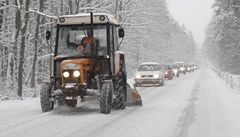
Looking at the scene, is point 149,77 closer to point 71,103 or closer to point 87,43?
point 71,103

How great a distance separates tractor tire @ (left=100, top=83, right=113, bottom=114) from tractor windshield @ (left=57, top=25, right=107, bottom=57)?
46.2 inches

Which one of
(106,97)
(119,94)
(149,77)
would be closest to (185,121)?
(106,97)

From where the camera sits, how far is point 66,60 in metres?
13.9

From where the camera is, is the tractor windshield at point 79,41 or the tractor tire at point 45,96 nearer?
the tractor tire at point 45,96

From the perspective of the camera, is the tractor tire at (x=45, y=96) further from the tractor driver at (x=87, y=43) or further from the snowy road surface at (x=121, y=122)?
the tractor driver at (x=87, y=43)

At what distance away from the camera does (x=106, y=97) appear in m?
13.6

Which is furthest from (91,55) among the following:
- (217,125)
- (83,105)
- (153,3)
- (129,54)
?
(153,3)

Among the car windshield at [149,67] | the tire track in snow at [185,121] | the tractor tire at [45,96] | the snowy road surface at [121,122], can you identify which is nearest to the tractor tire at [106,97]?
the snowy road surface at [121,122]

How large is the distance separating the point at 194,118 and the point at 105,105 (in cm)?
257

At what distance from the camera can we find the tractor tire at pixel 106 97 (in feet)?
44.6

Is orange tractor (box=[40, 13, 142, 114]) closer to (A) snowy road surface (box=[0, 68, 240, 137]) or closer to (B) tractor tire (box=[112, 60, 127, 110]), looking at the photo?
(B) tractor tire (box=[112, 60, 127, 110])

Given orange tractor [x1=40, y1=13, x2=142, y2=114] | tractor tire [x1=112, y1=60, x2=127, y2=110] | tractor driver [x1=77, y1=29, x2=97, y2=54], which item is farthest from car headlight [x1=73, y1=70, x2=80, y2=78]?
tractor tire [x1=112, y1=60, x2=127, y2=110]

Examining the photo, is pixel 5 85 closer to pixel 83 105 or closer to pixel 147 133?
pixel 83 105

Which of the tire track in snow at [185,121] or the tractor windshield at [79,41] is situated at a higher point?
the tractor windshield at [79,41]
